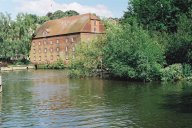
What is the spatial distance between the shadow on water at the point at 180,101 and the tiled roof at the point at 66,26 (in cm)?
6110

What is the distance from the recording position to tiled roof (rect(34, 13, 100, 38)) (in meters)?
99.0

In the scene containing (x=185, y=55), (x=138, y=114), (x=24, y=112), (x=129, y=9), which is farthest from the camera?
(x=129, y=9)

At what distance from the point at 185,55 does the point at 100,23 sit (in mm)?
50228

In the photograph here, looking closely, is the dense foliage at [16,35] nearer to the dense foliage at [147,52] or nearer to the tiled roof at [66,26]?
the tiled roof at [66,26]

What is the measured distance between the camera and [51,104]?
32.8 metres

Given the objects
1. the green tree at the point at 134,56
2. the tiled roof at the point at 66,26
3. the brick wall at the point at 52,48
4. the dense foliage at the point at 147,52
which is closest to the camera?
the green tree at the point at 134,56

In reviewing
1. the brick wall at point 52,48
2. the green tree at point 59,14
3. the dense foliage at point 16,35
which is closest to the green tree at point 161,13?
the brick wall at point 52,48

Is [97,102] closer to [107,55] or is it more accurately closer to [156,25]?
[107,55]

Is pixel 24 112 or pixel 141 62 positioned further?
pixel 141 62

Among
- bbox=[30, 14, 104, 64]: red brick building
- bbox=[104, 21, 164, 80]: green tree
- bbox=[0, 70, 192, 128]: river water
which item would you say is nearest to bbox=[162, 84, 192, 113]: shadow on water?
bbox=[0, 70, 192, 128]: river water

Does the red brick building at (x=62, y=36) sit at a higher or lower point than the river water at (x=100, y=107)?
higher

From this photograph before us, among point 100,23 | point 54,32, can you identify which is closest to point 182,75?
point 100,23

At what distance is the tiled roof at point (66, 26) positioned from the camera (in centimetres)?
9900

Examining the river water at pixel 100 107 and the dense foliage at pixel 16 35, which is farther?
the dense foliage at pixel 16 35
